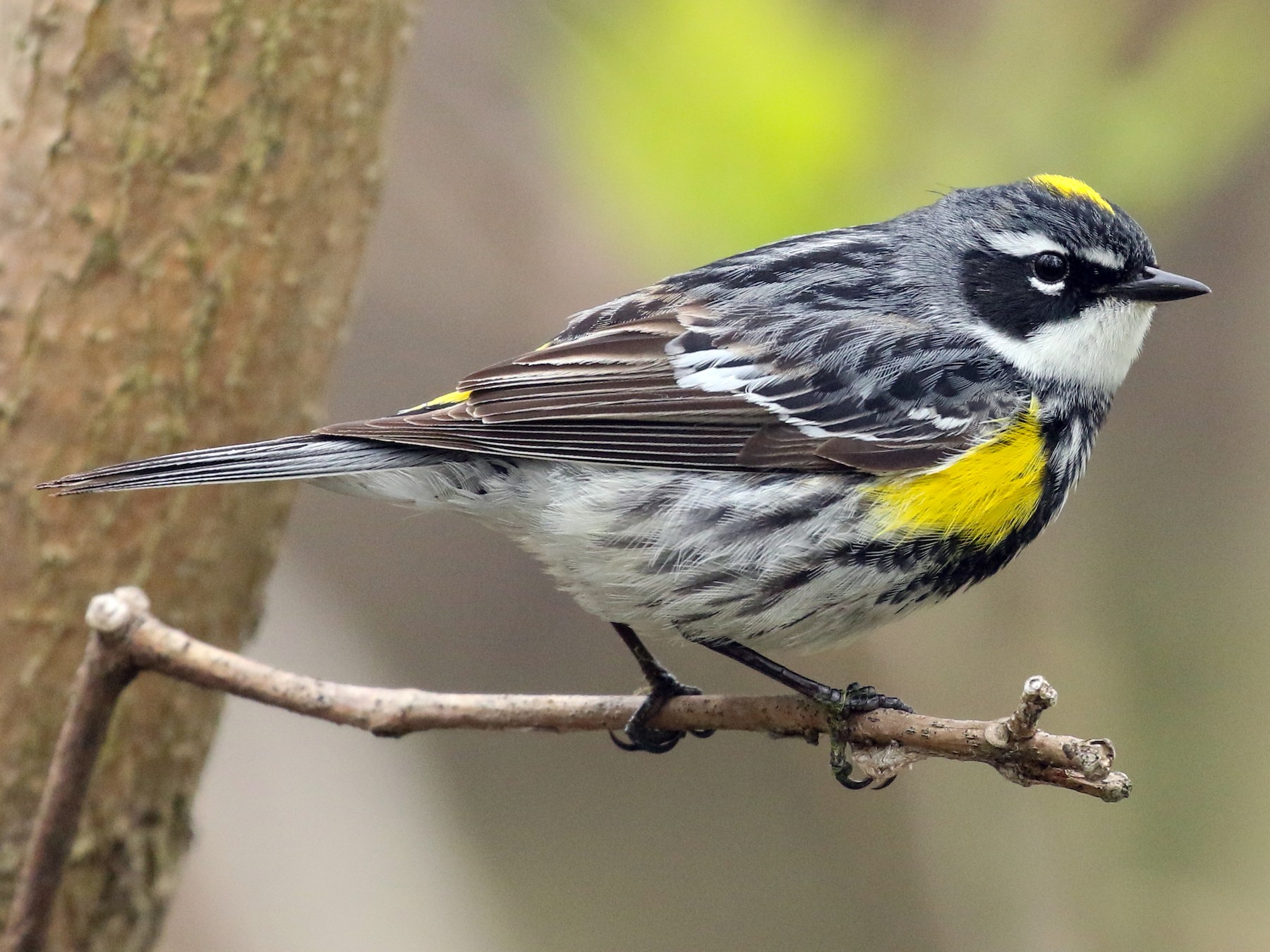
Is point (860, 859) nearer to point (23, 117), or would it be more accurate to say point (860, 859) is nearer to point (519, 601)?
point (519, 601)

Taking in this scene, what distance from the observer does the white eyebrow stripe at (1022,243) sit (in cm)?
418

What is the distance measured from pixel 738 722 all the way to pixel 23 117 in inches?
99.6

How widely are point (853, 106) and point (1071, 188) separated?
76 centimetres

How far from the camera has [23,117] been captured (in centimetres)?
385

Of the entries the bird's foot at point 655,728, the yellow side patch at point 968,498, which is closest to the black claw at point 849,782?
the bird's foot at point 655,728

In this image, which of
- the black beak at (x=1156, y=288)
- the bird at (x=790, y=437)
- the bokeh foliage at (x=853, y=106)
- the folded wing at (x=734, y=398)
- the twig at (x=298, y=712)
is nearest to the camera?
the twig at (x=298, y=712)

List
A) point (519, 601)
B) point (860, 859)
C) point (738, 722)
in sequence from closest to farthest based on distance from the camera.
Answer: point (738, 722), point (860, 859), point (519, 601)

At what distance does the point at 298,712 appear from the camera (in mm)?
3346

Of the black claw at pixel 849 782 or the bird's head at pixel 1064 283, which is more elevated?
the bird's head at pixel 1064 283

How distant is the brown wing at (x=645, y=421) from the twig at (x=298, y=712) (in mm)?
676

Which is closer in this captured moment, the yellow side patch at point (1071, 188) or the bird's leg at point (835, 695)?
the bird's leg at point (835, 695)

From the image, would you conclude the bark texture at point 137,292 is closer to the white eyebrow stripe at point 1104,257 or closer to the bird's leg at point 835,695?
the bird's leg at point 835,695

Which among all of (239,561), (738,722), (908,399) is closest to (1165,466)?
(908,399)

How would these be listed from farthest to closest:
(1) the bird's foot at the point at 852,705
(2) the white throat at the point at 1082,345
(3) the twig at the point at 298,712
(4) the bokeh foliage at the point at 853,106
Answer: (4) the bokeh foliage at the point at 853,106, (2) the white throat at the point at 1082,345, (1) the bird's foot at the point at 852,705, (3) the twig at the point at 298,712
